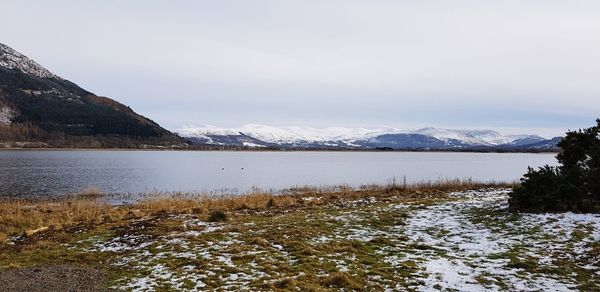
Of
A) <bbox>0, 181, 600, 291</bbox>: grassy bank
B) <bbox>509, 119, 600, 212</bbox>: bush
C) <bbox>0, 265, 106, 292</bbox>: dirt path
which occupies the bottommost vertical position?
<bbox>0, 265, 106, 292</bbox>: dirt path

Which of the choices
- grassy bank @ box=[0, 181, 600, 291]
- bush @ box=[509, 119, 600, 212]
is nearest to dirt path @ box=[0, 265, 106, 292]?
grassy bank @ box=[0, 181, 600, 291]

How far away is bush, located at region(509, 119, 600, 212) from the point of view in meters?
16.3

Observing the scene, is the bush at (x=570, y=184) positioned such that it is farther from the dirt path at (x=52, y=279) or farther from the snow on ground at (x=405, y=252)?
the dirt path at (x=52, y=279)

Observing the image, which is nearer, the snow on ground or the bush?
the snow on ground

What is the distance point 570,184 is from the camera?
1647 centimetres

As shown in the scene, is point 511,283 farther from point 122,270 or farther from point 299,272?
point 122,270

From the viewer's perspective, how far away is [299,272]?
395 inches

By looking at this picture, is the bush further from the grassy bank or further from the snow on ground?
the grassy bank

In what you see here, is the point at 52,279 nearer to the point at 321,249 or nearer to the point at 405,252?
the point at 321,249

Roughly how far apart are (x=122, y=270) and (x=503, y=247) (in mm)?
9700

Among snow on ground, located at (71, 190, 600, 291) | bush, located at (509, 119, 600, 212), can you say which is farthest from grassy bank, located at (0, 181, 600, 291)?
bush, located at (509, 119, 600, 212)

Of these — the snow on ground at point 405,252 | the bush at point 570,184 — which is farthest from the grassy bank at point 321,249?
the bush at point 570,184

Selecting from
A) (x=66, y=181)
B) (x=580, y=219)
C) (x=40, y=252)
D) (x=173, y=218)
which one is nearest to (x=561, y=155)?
(x=580, y=219)

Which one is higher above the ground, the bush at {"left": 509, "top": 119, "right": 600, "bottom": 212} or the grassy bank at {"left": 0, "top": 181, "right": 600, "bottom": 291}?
the bush at {"left": 509, "top": 119, "right": 600, "bottom": 212}
